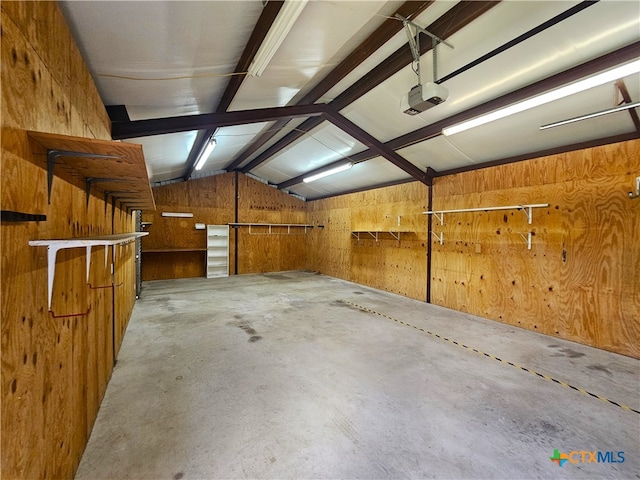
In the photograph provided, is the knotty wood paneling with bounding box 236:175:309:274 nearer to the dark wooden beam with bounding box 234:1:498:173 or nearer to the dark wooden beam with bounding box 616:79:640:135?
the dark wooden beam with bounding box 234:1:498:173

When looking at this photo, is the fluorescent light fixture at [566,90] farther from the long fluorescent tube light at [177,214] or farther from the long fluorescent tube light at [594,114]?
the long fluorescent tube light at [177,214]

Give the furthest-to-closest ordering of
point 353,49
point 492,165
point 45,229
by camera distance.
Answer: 1. point 492,165
2. point 353,49
3. point 45,229

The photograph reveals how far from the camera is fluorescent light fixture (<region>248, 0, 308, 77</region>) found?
169 cm

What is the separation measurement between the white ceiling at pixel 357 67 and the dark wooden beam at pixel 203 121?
127 millimetres

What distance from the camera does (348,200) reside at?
7.60 metres

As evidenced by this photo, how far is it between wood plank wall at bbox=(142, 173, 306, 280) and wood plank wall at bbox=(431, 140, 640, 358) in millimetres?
5599

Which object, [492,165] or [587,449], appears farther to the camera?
[492,165]

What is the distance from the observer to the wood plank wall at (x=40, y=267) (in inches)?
35.2

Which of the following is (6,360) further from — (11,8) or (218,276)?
(218,276)

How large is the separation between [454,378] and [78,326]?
2888 millimetres

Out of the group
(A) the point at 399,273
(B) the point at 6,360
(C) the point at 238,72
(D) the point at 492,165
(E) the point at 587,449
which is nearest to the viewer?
(B) the point at 6,360

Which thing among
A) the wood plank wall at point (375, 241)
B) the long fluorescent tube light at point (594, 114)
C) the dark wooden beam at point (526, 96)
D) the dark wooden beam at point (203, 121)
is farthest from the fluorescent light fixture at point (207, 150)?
the long fluorescent tube light at point (594, 114)

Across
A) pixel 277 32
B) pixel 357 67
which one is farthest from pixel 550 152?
pixel 277 32

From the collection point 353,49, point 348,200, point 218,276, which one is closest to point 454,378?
point 353,49
